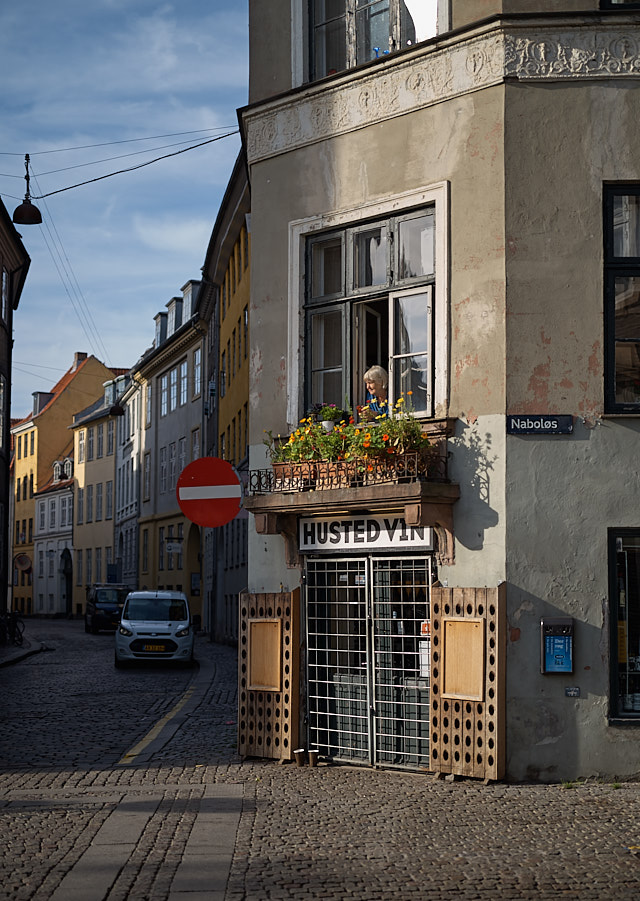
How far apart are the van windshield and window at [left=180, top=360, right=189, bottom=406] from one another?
2747 centimetres

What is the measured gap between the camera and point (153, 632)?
28047 millimetres

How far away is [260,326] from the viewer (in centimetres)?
1351

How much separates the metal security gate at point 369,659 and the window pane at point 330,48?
523 cm

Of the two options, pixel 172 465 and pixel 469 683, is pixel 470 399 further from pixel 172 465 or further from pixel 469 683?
pixel 172 465

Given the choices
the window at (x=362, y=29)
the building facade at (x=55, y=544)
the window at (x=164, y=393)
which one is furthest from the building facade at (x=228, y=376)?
the building facade at (x=55, y=544)

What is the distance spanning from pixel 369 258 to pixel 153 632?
16.8 m

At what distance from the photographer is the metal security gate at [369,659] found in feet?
39.1

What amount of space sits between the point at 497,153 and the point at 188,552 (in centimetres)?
4397

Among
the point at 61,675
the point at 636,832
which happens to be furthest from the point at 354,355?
the point at 61,675

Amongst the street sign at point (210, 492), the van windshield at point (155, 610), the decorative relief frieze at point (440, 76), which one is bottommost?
the van windshield at point (155, 610)

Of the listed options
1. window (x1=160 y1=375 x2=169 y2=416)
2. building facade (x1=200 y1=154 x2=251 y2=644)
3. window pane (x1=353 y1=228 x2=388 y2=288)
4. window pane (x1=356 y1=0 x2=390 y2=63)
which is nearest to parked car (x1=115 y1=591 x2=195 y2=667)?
building facade (x1=200 y1=154 x2=251 y2=644)

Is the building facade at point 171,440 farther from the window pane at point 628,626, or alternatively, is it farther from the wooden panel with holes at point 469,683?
the window pane at point 628,626

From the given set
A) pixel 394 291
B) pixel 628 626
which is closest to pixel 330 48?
pixel 394 291

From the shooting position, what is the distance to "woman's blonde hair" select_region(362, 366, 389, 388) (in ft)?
41.2
